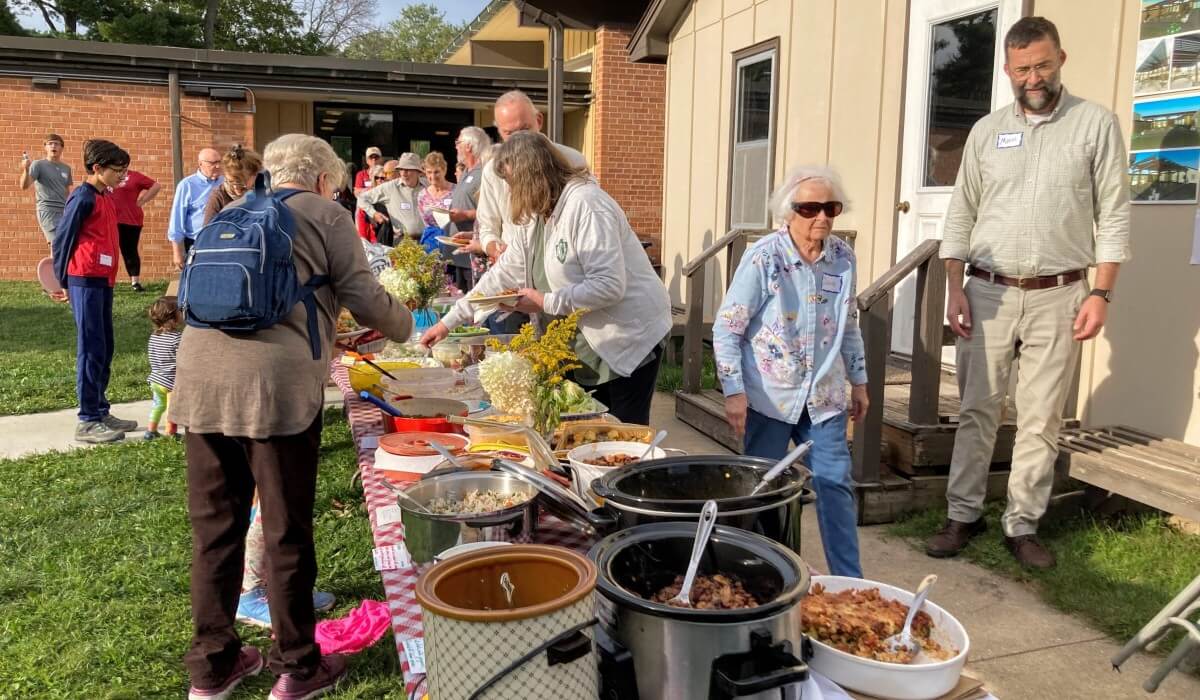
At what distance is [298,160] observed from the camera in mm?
2598

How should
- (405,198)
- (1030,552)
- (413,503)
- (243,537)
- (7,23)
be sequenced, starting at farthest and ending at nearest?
1. (7,23)
2. (405,198)
3. (1030,552)
4. (243,537)
5. (413,503)

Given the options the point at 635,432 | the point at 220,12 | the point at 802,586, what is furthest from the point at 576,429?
the point at 220,12

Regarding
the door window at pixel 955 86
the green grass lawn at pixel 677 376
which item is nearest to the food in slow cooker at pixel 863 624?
the door window at pixel 955 86

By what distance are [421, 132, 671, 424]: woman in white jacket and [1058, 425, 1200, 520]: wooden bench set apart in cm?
202

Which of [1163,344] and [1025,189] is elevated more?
[1025,189]

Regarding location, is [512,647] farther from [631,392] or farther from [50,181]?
[50,181]

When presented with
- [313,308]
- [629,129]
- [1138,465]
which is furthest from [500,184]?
[629,129]

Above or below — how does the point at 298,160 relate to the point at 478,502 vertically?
above

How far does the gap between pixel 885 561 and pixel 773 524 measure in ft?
8.94

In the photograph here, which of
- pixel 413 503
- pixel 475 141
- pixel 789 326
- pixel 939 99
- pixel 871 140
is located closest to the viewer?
pixel 413 503

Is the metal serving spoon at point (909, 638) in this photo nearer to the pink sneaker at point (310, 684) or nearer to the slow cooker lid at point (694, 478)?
the slow cooker lid at point (694, 478)

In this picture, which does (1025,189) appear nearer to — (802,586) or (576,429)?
(576,429)

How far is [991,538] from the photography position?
14.1ft

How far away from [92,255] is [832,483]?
5.17 m
